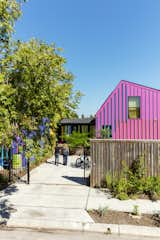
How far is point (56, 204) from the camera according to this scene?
23.7ft

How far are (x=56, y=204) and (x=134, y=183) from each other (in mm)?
3444

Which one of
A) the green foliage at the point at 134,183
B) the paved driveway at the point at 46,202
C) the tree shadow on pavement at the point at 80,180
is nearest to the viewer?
the paved driveway at the point at 46,202

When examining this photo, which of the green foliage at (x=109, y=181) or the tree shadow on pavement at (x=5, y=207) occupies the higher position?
the green foliage at (x=109, y=181)

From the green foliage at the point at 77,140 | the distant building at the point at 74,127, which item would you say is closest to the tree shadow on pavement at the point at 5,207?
the green foliage at the point at 77,140

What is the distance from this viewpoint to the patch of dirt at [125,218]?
5.86m

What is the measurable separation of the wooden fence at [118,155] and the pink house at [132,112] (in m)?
8.93

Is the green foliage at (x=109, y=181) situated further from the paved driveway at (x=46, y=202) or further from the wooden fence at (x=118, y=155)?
the paved driveway at (x=46, y=202)

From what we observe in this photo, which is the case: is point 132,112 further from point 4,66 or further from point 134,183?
point 4,66

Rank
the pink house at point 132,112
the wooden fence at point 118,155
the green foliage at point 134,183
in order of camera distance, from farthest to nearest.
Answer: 1. the pink house at point 132,112
2. the wooden fence at point 118,155
3. the green foliage at point 134,183

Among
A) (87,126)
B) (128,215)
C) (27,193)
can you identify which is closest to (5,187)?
(27,193)

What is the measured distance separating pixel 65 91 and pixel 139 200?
548 cm

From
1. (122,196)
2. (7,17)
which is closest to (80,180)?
(122,196)

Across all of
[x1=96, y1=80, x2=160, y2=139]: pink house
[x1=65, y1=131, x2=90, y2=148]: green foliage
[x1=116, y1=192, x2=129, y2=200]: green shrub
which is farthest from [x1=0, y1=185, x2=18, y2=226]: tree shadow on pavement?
[x1=65, y1=131, x2=90, y2=148]: green foliage

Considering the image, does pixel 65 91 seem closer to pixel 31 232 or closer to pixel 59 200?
pixel 31 232
